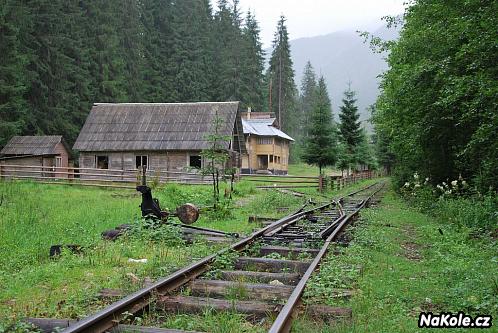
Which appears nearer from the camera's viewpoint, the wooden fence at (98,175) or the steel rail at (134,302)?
the steel rail at (134,302)

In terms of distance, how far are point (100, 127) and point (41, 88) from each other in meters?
8.34

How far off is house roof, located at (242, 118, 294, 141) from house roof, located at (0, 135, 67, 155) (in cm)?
2204

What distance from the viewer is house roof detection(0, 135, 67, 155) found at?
104 ft

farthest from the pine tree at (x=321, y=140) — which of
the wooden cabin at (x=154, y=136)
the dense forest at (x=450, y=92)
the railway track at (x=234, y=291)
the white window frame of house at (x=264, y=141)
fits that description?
the railway track at (x=234, y=291)

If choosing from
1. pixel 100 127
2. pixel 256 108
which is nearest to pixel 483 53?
pixel 100 127

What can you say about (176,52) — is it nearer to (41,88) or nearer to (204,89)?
(204,89)

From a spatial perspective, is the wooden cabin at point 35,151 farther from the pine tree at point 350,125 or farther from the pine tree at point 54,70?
the pine tree at point 350,125

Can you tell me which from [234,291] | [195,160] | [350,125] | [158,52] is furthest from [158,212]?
[158,52]

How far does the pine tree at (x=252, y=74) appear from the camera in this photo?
62.5 meters

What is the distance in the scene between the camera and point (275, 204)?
57.2 ft

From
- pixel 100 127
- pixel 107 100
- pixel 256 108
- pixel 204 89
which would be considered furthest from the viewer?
pixel 256 108

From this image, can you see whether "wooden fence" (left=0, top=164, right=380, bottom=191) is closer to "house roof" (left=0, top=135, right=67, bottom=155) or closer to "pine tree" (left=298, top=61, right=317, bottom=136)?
"house roof" (left=0, top=135, right=67, bottom=155)
